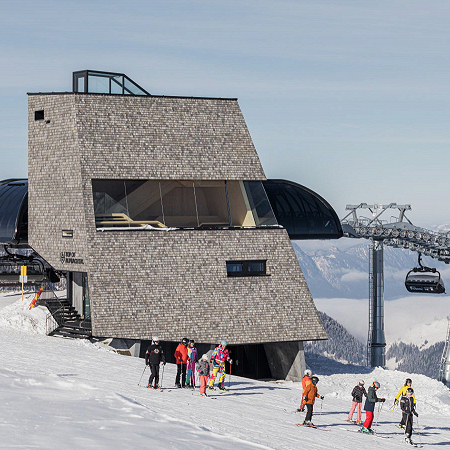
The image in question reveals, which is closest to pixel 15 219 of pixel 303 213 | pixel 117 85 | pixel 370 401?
pixel 117 85

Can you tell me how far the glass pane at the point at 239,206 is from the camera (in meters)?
31.8

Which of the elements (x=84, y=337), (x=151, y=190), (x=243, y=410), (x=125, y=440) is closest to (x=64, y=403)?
(x=125, y=440)

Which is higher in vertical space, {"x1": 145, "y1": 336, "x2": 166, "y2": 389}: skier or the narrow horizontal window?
the narrow horizontal window

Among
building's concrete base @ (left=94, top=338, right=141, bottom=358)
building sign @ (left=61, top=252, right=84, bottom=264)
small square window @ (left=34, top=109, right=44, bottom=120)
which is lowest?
building's concrete base @ (left=94, top=338, right=141, bottom=358)

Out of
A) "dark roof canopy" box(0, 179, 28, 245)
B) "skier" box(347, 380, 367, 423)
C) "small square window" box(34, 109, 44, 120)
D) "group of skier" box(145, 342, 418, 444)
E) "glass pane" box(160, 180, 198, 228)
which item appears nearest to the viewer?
"group of skier" box(145, 342, 418, 444)

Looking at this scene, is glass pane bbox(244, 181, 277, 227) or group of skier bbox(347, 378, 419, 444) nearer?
group of skier bbox(347, 378, 419, 444)

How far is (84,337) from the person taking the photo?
29.4 metres

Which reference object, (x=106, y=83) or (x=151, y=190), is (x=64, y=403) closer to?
(x=151, y=190)

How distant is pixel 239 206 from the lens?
1265 inches

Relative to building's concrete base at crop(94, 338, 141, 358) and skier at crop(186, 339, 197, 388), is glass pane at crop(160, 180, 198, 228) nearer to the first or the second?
building's concrete base at crop(94, 338, 141, 358)

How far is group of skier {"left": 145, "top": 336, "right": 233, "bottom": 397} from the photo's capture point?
2158 cm

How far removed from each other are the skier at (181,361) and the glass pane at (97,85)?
13.8m

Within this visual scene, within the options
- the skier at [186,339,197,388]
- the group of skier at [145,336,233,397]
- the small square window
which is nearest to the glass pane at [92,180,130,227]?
the small square window

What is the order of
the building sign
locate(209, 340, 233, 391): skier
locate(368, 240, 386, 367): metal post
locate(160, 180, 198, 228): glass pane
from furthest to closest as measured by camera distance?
locate(368, 240, 386, 367): metal post → locate(160, 180, 198, 228): glass pane → the building sign → locate(209, 340, 233, 391): skier
